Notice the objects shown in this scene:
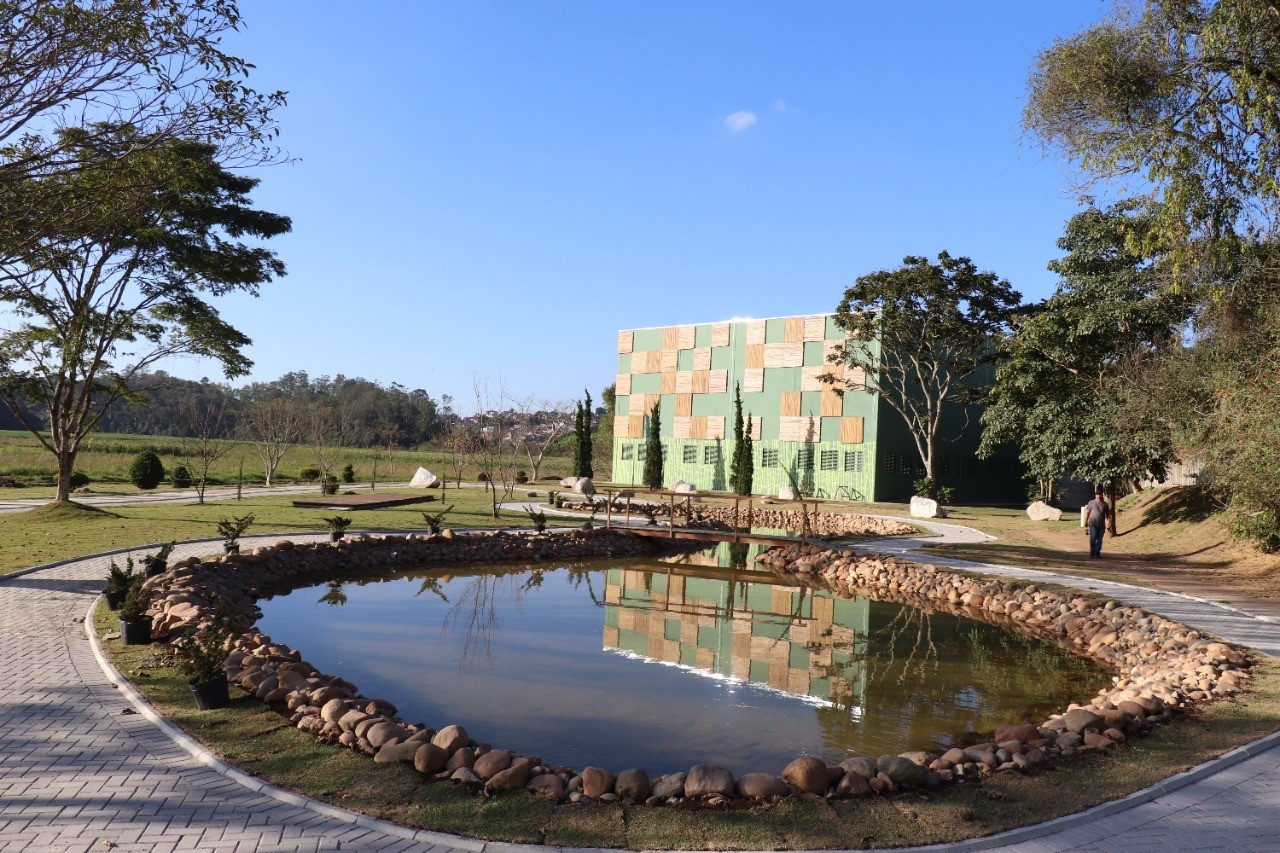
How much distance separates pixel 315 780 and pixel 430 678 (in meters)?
3.50

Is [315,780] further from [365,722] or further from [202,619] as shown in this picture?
[202,619]

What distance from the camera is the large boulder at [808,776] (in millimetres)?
5219

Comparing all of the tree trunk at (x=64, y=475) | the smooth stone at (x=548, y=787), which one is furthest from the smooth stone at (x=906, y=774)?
the tree trunk at (x=64, y=475)

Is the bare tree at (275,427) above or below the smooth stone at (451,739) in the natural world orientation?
above

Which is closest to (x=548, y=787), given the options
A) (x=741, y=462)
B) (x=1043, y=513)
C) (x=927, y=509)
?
(x=927, y=509)

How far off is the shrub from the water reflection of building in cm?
1936

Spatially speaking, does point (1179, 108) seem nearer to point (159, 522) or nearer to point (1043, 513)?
point (1043, 513)

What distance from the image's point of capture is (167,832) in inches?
172

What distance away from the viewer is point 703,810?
493 centimetres

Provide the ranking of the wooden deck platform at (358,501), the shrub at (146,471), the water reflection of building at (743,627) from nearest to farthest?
the water reflection of building at (743,627) → the wooden deck platform at (358,501) → the shrub at (146,471)

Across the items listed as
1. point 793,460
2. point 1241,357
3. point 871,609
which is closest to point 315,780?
point 871,609

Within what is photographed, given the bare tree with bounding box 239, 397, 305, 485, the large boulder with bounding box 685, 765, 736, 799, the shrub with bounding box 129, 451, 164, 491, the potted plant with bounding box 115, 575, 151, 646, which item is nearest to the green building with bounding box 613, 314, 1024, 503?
the bare tree with bounding box 239, 397, 305, 485

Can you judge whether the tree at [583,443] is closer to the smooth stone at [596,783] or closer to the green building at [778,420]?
the green building at [778,420]

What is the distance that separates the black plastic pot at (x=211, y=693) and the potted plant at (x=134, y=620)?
93.3 inches
